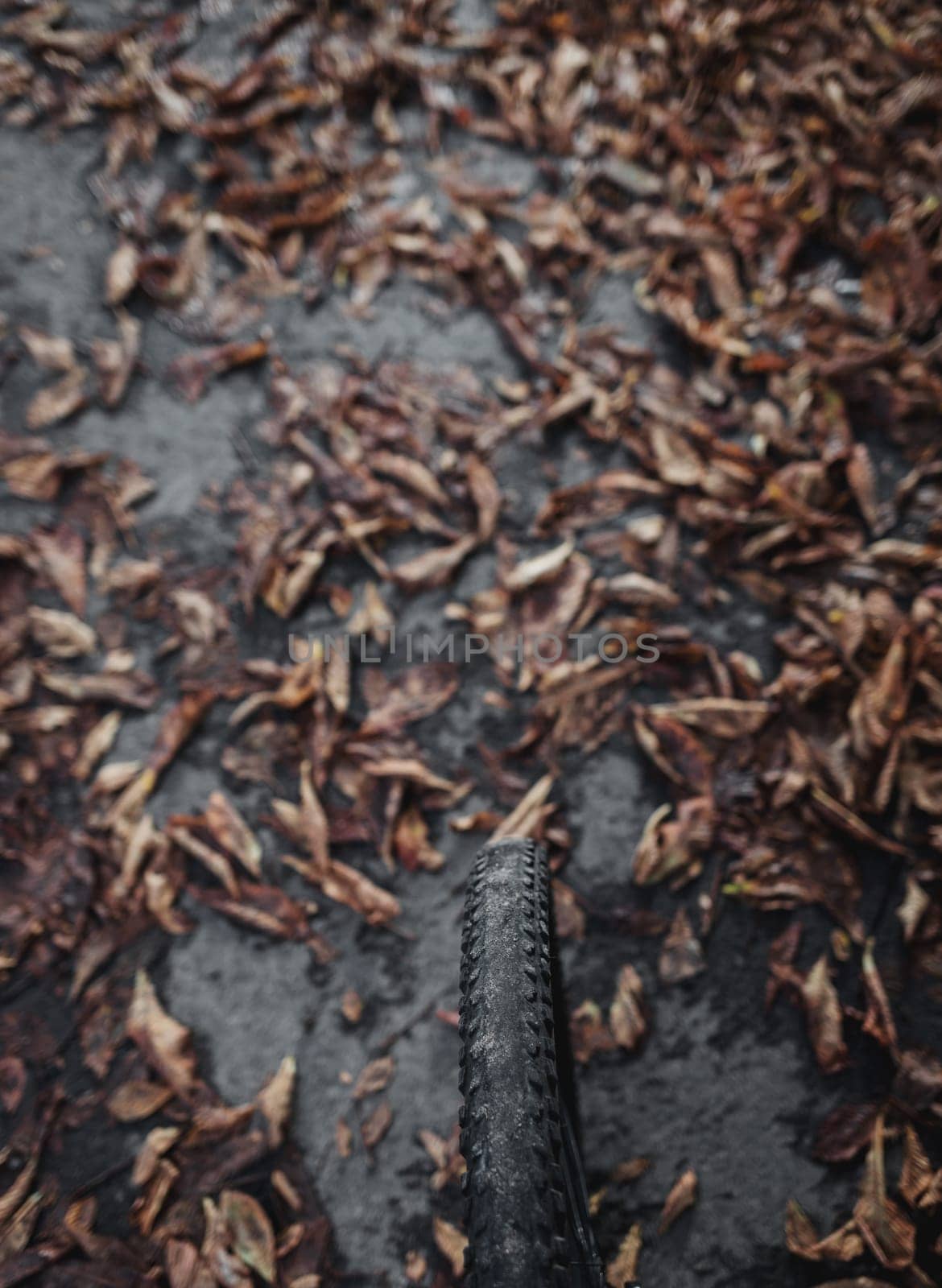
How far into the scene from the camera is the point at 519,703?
2051mm

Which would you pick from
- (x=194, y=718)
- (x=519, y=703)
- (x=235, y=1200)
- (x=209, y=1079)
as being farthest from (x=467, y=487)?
(x=235, y=1200)

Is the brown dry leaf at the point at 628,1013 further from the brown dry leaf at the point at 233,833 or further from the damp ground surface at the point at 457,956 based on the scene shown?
Result: the brown dry leaf at the point at 233,833

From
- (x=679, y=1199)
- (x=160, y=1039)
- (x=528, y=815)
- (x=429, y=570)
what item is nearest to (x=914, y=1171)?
(x=679, y=1199)

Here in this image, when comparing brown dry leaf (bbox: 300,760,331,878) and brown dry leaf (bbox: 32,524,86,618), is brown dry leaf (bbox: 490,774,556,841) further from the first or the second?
brown dry leaf (bbox: 32,524,86,618)

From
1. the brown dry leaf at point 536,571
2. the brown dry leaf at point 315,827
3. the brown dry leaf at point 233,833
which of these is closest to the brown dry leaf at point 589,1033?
the brown dry leaf at point 315,827

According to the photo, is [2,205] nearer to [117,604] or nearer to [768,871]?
[117,604]

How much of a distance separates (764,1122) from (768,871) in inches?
19.3

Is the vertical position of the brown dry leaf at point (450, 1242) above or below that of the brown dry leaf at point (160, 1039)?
below

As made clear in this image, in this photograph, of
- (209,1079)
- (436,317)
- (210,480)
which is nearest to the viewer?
(209,1079)

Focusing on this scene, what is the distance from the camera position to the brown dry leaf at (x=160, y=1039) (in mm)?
1634

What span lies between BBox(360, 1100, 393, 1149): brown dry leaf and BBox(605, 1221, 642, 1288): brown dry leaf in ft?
1.58

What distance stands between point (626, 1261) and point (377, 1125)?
0.53m

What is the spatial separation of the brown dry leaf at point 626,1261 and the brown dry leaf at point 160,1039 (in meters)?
0.89

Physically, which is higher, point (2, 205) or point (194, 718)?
point (2, 205)
